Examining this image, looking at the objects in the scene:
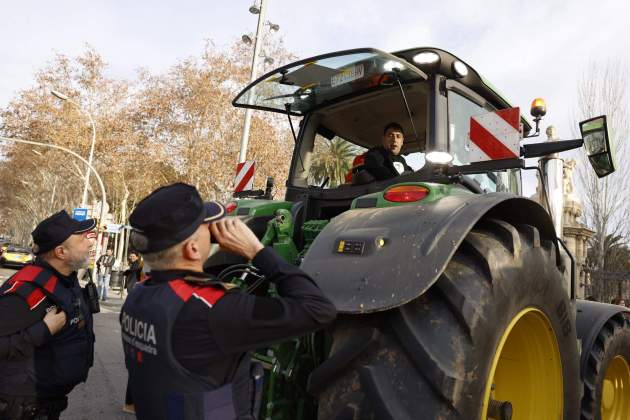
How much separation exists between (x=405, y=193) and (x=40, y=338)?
2.04 meters

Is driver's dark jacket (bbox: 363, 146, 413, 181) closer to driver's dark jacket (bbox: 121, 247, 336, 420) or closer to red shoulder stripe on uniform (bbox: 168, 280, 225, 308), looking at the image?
driver's dark jacket (bbox: 121, 247, 336, 420)

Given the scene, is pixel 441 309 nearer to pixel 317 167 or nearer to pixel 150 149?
pixel 317 167

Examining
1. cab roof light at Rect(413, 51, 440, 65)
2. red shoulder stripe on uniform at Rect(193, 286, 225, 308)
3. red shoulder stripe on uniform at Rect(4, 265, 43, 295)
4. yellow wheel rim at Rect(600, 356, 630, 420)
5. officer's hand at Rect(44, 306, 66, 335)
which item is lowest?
yellow wheel rim at Rect(600, 356, 630, 420)

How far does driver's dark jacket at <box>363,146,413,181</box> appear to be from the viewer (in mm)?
3254

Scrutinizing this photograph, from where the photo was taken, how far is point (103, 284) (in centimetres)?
1622

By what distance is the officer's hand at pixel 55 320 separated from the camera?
2.67 m

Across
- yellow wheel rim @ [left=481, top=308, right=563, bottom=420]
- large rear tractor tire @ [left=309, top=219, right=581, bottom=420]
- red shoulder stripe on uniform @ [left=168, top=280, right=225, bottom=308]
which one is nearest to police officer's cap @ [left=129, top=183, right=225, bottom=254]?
red shoulder stripe on uniform @ [left=168, top=280, right=225, bottom=308]

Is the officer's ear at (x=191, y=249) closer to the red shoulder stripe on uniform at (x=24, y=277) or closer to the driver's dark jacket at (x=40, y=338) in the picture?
the driver's dark jacket at (x=40, y=338)

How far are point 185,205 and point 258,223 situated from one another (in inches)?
73.3

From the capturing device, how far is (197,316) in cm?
154

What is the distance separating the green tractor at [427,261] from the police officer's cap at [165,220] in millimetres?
602

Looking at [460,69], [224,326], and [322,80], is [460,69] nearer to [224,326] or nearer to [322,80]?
[322,80]

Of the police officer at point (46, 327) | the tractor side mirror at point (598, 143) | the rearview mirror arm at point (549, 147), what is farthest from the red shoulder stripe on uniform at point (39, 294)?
the tractor side mirror at point (598, 143)

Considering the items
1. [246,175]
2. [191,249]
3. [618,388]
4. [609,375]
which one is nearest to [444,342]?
[191,249]
